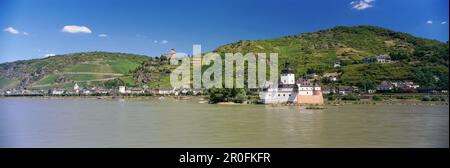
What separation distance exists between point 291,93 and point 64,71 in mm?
46771

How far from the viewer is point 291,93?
22578 millimetres

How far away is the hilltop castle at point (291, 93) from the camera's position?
2178cm

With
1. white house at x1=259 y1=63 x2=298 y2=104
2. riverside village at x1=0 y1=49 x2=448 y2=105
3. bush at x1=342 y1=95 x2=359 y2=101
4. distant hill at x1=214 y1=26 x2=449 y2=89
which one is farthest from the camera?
distant hill at x1=214 y1=26 x2=449 y2=89

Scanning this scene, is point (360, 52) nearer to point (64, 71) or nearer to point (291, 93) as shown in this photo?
point (291, 93)

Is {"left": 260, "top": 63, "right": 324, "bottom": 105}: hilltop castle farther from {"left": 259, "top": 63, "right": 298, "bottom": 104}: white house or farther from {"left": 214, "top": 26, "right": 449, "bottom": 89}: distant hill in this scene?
{"left": 214, "top": 26, "right": 449, "bottom": 89}: distant hill

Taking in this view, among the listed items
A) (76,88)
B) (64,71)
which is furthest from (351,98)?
(64,71)

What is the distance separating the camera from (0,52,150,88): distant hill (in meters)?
58.2

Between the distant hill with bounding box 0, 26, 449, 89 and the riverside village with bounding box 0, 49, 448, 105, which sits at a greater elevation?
the distant hill with bounding box 0, 26, 449, 89

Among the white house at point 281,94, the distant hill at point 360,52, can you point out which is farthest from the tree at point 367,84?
the white house at point 281,94

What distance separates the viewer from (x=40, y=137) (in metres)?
8.29

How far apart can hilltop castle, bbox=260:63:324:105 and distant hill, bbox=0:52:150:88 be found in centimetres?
3144

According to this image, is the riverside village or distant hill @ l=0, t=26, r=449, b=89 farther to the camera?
distant hill @ l=0, t=26, r=449, b=89

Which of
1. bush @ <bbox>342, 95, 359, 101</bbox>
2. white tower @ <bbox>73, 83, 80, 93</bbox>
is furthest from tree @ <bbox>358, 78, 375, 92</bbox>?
white tower @ <bbox>73, 83, 80, 93</bbox>

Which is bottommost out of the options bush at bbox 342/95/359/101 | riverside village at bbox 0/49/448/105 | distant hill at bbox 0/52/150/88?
bush at bbox 342/95/359/101
